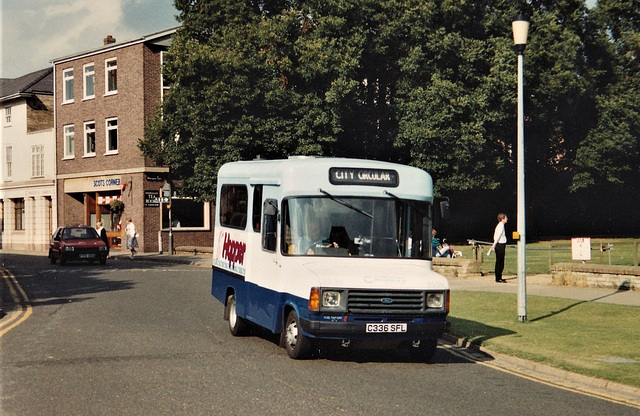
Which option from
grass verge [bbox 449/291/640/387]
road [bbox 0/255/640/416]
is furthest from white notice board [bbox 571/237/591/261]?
road [bbox 0/255/640/416]

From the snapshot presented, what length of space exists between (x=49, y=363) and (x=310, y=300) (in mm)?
3421

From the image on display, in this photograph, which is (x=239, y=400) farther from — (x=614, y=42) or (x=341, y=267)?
(x=614, y=42)

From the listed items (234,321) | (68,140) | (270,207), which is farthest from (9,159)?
(270,207)

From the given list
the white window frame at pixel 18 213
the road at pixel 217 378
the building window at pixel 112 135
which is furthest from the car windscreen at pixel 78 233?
the white window frame at pixel 18 213

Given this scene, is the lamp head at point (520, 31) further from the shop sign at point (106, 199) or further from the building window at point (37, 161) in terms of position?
the building window at point (37, 161)

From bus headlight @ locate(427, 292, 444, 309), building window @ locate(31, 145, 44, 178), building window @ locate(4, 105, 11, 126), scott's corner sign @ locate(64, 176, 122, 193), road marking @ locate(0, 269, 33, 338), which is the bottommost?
road marking @ locate(0, 269, 33, 338)

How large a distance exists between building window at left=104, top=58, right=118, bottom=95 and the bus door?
3989cm

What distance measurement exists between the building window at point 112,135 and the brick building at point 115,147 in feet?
0.19

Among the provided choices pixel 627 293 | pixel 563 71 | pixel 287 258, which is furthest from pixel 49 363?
pixel 563 71

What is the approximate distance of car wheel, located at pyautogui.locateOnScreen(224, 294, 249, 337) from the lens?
13828mm

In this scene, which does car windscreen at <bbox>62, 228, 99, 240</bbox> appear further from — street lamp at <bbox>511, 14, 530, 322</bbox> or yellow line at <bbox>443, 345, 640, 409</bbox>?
yellow line at <bbox>443, 345, 640, 409</bbox>

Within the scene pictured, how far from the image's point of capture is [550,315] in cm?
1634

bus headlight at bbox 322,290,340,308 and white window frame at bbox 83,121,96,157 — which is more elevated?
white window frame at bbox 83,121,96,157

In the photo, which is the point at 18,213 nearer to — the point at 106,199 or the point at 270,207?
the point at 106,199
